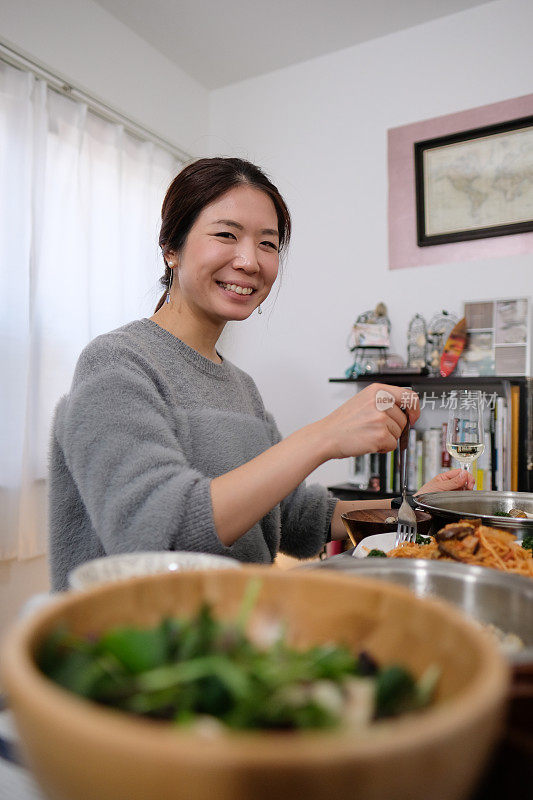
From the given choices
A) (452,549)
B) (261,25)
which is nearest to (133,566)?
(452,549)

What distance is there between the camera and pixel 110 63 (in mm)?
3098

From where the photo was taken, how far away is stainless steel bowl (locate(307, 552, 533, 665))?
564 mm

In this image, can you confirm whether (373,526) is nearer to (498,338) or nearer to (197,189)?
(197,189)

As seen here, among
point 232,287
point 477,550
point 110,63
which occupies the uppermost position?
point 110,63

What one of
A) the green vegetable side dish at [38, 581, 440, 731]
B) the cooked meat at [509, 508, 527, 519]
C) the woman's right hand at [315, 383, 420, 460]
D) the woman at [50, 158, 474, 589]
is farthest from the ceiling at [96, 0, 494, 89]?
the green vegetable side dish at [38, 581, 440, 731]

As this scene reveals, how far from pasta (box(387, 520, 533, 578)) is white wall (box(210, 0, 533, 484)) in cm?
235

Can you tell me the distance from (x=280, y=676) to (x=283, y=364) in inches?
132

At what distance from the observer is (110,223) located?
3.09m

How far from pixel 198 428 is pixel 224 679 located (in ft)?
3.31

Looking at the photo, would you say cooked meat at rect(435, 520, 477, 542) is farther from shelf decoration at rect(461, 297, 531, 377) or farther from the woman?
shelf decoration at rect(461, 297, 531, 377)

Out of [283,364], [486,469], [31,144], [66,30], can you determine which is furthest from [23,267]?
[486,469]

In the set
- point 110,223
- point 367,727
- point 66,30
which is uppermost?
point 66,30

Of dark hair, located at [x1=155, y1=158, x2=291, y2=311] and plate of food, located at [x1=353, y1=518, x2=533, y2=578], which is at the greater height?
dark hair, located at [x1=155, y1=158, x2=291, y2=311]

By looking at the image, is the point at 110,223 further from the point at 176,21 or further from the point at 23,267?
the point at 176,21
